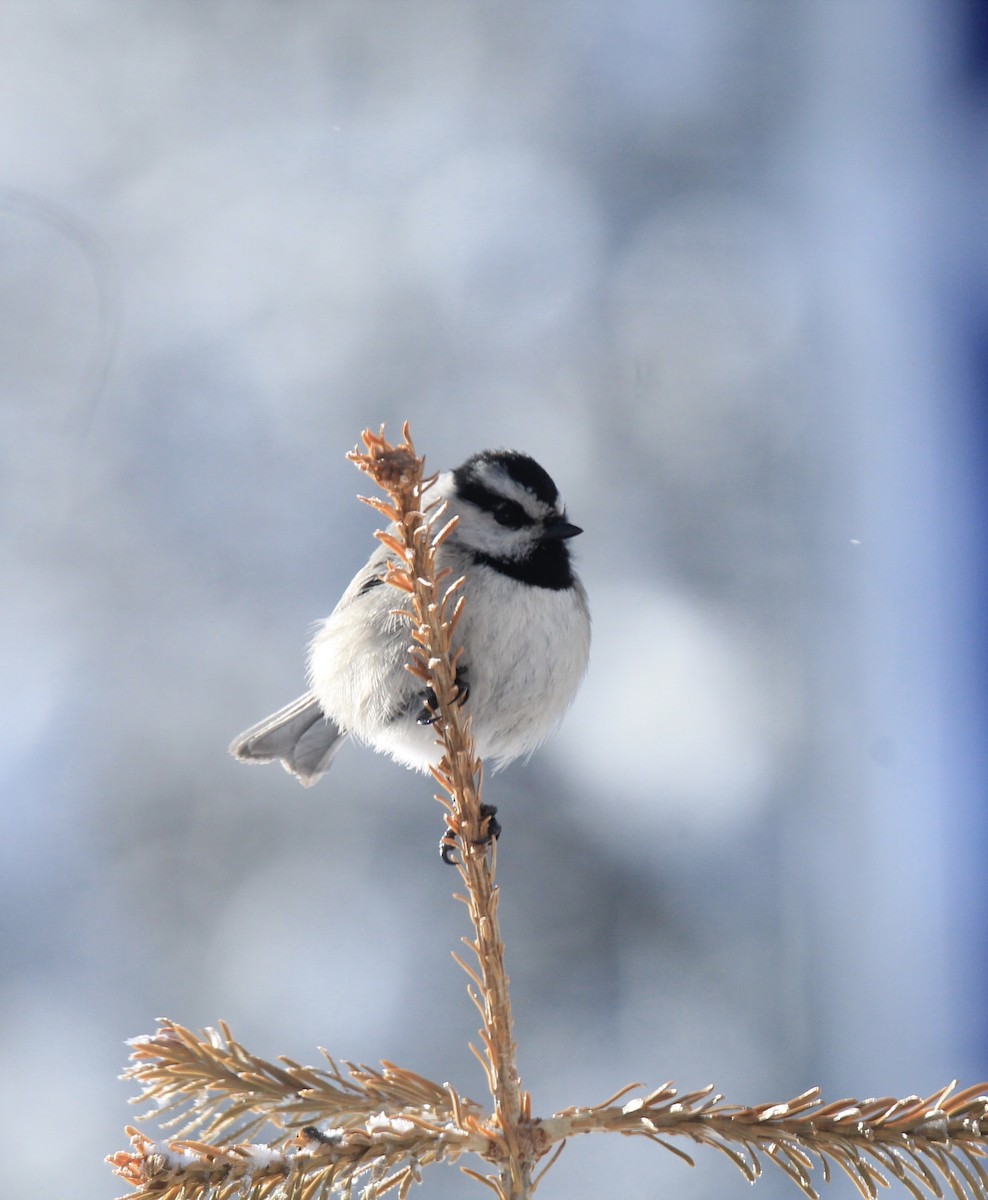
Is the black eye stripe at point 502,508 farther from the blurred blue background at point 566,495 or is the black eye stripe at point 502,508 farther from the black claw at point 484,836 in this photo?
the blurred blue background at point 566,495

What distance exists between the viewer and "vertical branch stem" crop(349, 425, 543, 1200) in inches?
28.0

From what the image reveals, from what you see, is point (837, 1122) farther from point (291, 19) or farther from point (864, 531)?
point (291, 19)

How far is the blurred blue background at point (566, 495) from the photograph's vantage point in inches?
93.0

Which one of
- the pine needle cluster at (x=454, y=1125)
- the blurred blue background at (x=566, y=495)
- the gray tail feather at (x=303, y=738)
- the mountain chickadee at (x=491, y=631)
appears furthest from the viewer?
the blurred blue background at (x=566, y=495)

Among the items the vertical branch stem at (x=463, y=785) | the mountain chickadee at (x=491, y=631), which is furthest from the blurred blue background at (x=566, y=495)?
the vertical branch stem at (x=463, y=785)

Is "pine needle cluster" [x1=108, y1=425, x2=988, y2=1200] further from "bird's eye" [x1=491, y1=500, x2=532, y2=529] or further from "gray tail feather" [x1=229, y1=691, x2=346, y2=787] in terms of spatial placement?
"gray tail feather" [x1=229, y1=691, x2=346, y2=787]

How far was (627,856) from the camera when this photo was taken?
2422mm

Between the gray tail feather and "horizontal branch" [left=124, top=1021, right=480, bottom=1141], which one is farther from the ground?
the gray tail feather

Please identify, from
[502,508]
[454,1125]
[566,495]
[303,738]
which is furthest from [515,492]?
[566,495]

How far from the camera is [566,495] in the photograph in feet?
8.63

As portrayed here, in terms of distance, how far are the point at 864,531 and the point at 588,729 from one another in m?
0.93

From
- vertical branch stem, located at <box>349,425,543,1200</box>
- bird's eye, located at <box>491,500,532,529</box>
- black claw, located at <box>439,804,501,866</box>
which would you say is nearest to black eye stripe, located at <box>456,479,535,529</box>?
bird's eye, located at <box>491,500,532,529</box>

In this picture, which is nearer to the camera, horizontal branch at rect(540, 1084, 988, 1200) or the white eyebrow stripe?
horizontal branch at rect(540, 1084, 988, 1200)

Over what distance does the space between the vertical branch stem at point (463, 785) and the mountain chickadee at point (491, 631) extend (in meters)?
0.44
